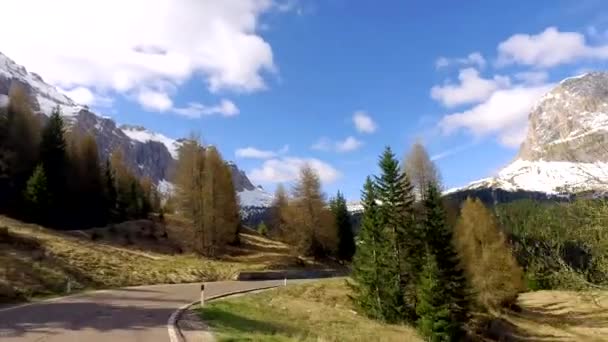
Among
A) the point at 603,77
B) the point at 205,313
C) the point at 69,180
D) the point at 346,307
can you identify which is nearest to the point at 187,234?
the point at 69,180

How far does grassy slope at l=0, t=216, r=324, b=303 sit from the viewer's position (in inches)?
1132

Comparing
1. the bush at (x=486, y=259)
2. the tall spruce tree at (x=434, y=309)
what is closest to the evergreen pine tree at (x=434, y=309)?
the tall spruce tree at (x=434, y=309)

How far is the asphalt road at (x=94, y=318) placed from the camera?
46.6 feet

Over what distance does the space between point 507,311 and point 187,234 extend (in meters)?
37.0

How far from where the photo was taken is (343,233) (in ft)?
246

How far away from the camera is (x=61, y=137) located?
6662cm

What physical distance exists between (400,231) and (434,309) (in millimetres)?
7609

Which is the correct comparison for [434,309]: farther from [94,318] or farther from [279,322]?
[94,318]

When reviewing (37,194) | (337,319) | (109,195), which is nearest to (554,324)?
(337,319)

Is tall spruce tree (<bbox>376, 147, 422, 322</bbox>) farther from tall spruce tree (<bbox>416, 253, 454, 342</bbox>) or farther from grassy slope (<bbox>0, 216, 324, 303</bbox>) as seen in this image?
grassy slope (<bbox>0, 216, 324, 303</bbox>)

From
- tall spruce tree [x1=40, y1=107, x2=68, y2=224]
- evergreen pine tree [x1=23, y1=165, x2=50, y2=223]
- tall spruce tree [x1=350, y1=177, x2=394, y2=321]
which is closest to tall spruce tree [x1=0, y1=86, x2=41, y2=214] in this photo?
tall spruce tree [x1=40, y1=107, x2=68, y2=224]

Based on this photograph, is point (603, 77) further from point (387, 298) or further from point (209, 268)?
point (209, 268)

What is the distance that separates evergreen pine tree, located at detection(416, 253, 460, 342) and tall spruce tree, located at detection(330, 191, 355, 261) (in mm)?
38225

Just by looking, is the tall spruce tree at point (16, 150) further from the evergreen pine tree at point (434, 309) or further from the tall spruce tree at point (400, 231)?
the evergreen pine tree at point (434, 309)
